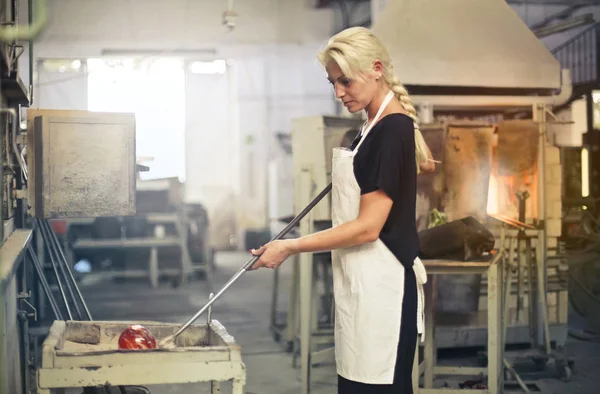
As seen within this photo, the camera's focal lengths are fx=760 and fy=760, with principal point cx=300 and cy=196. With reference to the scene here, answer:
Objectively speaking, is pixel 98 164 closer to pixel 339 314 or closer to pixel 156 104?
pixel 339 314

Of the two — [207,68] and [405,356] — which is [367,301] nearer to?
[405,356]

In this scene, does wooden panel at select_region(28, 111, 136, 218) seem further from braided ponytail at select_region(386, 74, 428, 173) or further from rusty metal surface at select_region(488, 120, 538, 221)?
rusty metal surface at select_region(488, 120, 538, 221)

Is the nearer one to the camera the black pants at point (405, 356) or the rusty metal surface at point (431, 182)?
the black pants at point (405, 356)

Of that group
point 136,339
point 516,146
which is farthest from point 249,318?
point 136,339

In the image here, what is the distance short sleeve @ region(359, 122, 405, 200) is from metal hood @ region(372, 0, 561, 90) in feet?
10.0

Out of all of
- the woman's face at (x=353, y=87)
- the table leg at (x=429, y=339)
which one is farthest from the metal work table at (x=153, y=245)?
the woman's face at (x=353, y=87)

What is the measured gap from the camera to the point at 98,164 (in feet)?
9.73

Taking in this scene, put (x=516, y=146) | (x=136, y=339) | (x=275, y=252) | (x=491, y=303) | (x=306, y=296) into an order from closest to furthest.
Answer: (x=275, y=252)
(x=136, y=339)
(x=491, y=303)
(x=306, y=296)
(x=516, y=146)

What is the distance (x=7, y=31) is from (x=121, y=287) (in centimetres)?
682

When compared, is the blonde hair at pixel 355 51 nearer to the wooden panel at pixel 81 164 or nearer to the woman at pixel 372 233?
the woman at pixel 372 233

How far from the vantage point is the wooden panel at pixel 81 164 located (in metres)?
2.89

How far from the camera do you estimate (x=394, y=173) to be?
205 centimetres

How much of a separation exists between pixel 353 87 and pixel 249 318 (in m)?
5.04

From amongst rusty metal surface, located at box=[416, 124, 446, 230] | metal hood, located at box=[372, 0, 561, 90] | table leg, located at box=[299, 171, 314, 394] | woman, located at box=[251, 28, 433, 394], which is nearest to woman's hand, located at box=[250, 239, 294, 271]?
woman, located at box=[251, 28, 433, 394]
